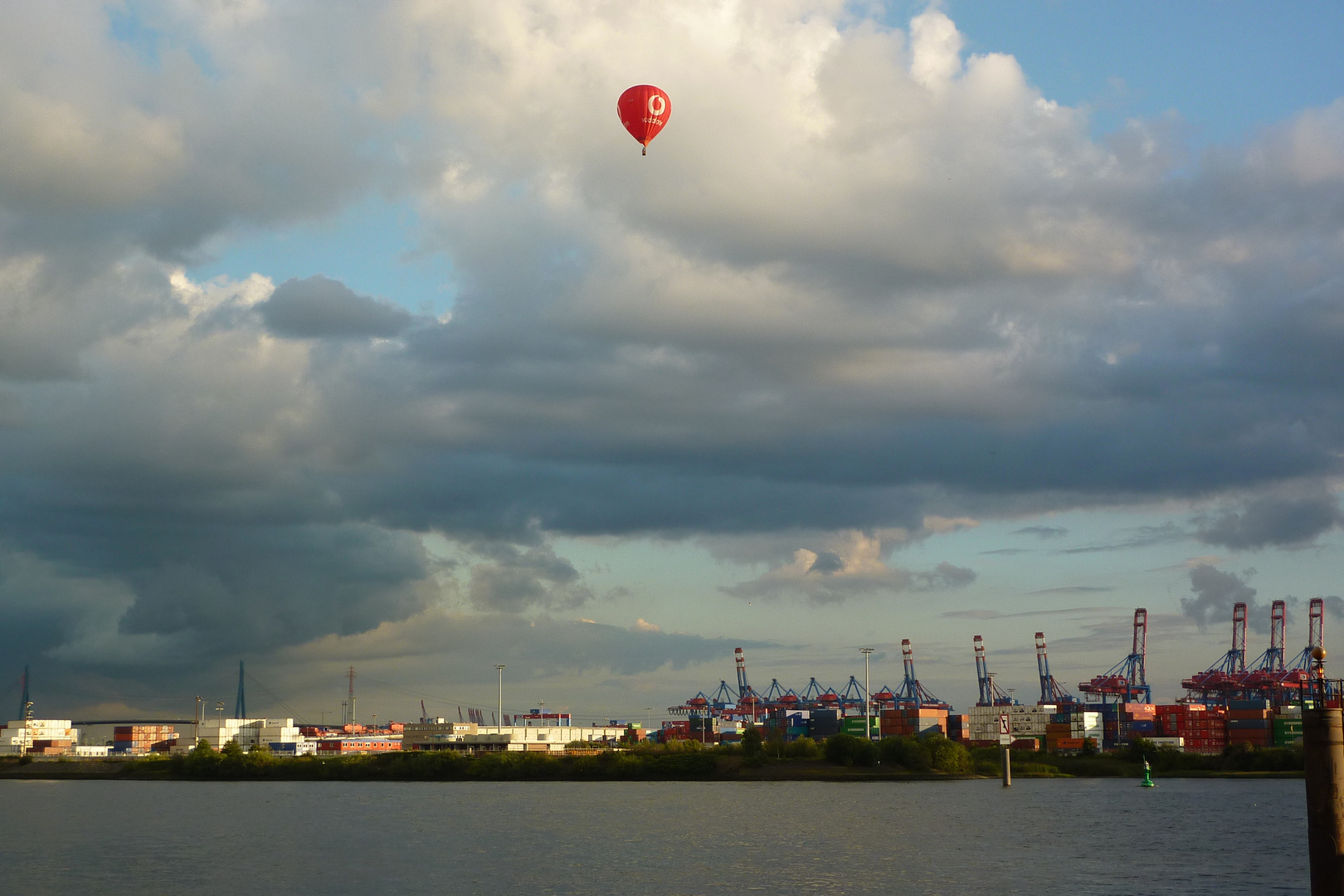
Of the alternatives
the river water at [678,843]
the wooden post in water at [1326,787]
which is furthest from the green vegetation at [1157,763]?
the wooden post in water at [1326,787]

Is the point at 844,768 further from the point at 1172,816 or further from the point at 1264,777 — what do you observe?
the point at 1172,816

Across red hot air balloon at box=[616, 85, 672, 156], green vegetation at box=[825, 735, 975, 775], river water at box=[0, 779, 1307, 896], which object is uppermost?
red hot air balloon at box=[616, 85, 672, 156]

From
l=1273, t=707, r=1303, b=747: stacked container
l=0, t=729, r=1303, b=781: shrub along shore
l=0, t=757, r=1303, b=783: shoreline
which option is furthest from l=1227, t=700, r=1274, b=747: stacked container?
l=0, t=757, r=1303, b=783: shoreline

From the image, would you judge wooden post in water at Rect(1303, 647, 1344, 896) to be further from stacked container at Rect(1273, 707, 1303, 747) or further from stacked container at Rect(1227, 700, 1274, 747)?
stacked container at Rect(1227, 700, 1274, 747)

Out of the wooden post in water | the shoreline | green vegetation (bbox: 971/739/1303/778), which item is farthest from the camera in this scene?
green vegetation (bbox: 971/739/1303/778)

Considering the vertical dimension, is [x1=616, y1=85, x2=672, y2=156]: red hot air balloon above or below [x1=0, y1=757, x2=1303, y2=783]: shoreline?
above

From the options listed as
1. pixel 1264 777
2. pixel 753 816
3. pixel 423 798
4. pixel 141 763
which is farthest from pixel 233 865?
pixel 141 763

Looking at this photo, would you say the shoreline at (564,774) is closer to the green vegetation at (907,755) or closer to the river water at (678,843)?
the green vegetation at (907,755)
